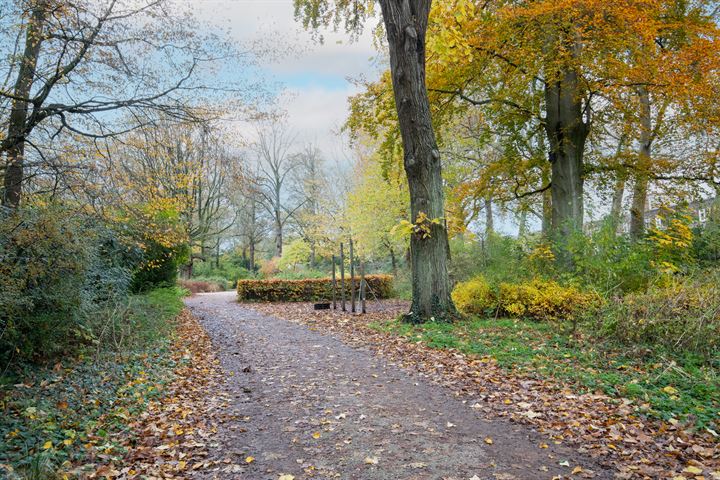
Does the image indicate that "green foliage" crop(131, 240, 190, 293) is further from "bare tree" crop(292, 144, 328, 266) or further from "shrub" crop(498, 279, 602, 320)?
"bare tree" crop(292, 144, 328, 266)

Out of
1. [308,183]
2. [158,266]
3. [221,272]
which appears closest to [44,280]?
[158,266]

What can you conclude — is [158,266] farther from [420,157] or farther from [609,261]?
[609,261]

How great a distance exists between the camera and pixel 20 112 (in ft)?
26.0

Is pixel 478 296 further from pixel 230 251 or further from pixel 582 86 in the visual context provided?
pixel 230 251

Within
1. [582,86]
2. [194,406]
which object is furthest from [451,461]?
[582,86]

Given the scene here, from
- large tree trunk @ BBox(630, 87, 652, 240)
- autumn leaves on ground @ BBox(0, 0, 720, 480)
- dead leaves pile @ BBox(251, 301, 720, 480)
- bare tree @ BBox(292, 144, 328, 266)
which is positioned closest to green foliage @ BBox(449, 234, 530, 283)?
autumn leaves on ground @ BBox(0, 0, 720, 480)

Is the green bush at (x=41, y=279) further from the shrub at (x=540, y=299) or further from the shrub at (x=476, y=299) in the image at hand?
the shrub at (x=540, y=299)

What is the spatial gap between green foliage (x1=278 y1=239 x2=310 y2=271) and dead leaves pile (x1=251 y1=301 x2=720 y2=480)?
78.0 ft

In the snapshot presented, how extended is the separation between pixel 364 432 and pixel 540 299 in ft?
19.8

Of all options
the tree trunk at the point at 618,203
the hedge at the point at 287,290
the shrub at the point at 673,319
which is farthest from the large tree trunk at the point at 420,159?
the hedge at the point at 287,290

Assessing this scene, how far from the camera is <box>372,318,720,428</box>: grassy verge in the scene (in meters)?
4.21

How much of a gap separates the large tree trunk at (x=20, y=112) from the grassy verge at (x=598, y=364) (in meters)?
7.00

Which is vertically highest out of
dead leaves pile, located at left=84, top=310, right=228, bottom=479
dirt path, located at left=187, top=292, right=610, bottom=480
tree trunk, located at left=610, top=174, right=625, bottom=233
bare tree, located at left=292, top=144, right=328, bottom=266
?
bare tree, located at left=292, top=144, right=328, bottom=266

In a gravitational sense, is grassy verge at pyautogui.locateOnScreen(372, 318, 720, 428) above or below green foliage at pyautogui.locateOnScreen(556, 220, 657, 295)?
below
